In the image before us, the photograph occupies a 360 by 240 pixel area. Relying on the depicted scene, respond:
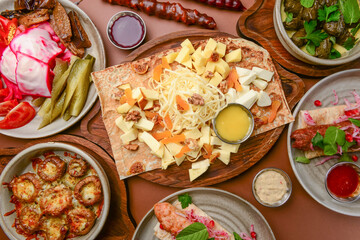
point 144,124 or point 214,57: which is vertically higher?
point 214,57

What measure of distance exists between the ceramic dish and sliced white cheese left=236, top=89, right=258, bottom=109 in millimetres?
1840

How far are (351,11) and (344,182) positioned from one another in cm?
196

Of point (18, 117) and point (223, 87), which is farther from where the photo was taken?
point (18, 117)

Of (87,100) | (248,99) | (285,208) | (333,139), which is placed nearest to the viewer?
(333,139)

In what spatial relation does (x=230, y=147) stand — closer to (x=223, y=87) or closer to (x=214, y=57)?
(x=223, y=87)

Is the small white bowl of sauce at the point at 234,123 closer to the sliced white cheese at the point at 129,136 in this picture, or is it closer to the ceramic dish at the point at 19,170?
the sliced white cheese at the point at 129,136

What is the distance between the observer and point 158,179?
3.38 meters

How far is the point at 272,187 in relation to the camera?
3.28 m

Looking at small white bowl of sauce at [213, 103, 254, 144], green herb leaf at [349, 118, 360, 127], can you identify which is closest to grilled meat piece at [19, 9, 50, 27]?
small white bowl of sauce at [213, 103, 254, 144]

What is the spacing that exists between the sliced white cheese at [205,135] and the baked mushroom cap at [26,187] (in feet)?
6.78

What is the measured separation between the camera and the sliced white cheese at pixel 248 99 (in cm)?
325

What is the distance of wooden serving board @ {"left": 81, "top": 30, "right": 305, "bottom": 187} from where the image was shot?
3352 mm

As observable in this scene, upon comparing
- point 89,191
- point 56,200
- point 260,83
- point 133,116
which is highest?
point 260,83

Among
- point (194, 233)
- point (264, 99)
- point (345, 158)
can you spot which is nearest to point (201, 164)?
point (194, 233)
